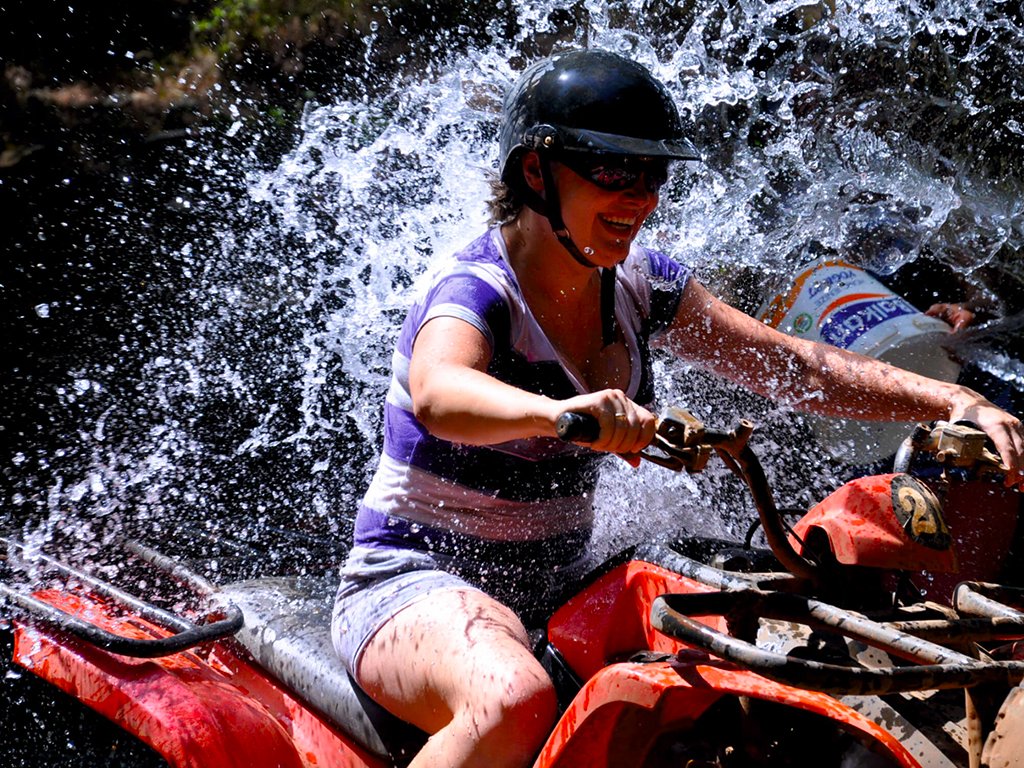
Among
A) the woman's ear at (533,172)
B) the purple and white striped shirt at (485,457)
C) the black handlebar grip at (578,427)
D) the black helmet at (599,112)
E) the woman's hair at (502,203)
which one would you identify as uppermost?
the black helmet at (599,112)

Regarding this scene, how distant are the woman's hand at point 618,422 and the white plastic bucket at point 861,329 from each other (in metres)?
2.56

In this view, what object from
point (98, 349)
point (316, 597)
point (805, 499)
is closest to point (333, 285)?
point (98, 349)

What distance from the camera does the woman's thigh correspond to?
6.21 feet

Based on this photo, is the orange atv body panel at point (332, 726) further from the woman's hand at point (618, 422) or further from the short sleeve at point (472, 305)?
the short sleeve at point (472, 305)

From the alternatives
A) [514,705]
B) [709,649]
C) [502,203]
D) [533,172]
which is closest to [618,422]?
[709,649]

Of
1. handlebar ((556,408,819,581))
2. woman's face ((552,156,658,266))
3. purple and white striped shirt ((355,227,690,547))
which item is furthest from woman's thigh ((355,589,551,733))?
woman's face ((552,156,658,266))

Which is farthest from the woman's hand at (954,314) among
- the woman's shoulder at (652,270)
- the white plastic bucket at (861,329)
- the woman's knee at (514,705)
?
the woman's knee at (514,705)

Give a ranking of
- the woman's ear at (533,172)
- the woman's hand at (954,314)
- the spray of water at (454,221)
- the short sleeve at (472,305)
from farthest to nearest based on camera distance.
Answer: the spray of water at (454,221) → the woman's hand at (954,314) → the woman's ear at (533,172) → the short sleeve at (472,305)

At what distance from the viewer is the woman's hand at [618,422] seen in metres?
1.67

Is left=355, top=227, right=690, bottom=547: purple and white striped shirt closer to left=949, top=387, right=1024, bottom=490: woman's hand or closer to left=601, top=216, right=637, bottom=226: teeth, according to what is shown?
left=601, top=216, right=637, bottom=226: teeth

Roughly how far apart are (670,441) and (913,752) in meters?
0.66

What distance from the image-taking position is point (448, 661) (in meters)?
1.95

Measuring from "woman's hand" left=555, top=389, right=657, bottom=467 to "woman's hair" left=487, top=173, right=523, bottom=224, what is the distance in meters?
0.91

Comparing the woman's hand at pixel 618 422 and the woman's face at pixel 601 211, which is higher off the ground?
the woman's face at pixel 601 211
